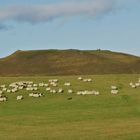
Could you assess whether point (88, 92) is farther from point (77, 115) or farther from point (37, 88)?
point (77, 115)

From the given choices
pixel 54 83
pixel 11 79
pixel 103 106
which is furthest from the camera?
pixel 11 79

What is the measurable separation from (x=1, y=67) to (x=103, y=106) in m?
53.3

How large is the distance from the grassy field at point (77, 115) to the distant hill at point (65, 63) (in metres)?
35.2

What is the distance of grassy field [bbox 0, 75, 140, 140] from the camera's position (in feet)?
97.2

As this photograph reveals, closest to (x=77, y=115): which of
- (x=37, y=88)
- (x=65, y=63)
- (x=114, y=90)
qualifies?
(x=114, y=90)

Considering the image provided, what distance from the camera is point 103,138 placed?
27.7m

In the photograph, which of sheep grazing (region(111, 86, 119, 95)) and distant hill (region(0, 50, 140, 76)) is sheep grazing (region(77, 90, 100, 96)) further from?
distant hill (region(0, 50, 140, 76))

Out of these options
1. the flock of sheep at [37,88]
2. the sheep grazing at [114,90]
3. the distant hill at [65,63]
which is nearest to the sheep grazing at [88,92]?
the flock of sheep at [37,88]

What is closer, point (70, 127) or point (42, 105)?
point (70, 127)

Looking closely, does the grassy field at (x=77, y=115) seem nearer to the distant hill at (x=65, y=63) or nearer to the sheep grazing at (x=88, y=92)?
the sheep grazing at (x=88, y=92)

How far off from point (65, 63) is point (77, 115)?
58.0 meters

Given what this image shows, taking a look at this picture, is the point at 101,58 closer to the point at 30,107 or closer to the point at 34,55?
the point at 34,55

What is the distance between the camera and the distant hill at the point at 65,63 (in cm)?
8912

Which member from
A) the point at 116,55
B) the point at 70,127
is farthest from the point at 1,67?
the point at 70,127
